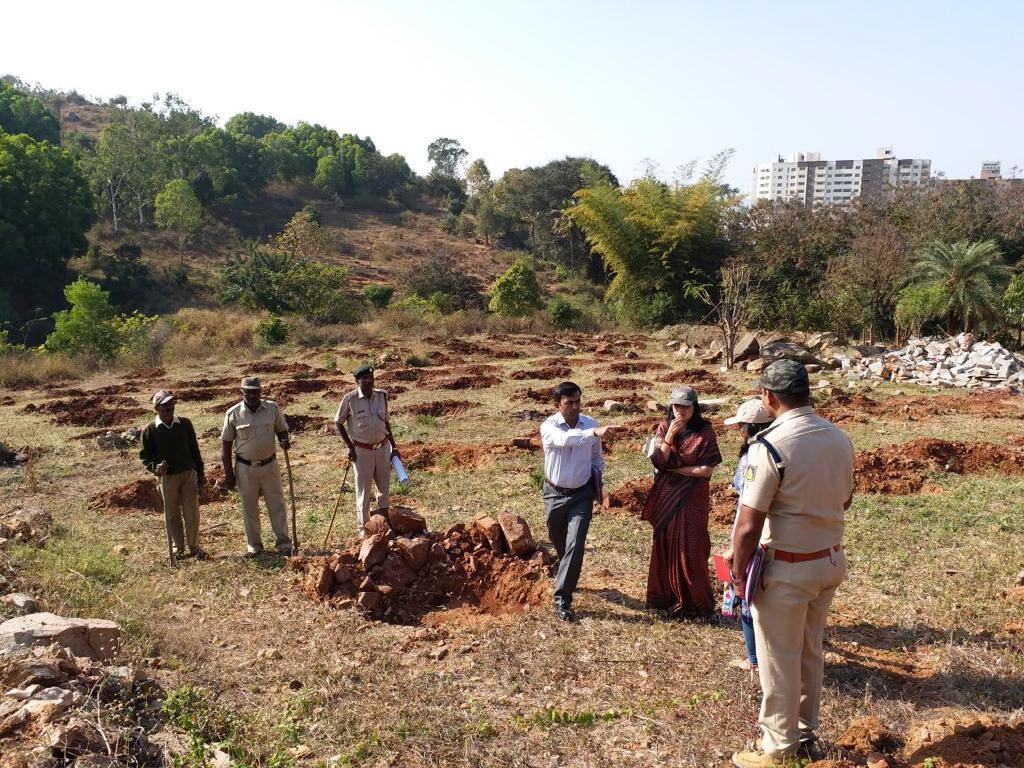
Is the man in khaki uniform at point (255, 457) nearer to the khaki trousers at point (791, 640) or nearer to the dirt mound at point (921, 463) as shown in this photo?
the khaki trousers at point (791, 640)

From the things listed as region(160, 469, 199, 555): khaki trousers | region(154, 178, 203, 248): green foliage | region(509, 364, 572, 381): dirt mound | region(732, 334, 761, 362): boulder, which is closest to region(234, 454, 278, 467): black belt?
region(160, 469, 199, 555): khaki trousers

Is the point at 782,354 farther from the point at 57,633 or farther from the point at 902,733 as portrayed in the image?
the point at 57,633

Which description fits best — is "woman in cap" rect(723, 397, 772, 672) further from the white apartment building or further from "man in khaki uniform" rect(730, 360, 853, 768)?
the white apartment building

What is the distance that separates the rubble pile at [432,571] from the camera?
529cm

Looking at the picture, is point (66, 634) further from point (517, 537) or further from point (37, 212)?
point (37, 212)

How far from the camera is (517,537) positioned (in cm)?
561

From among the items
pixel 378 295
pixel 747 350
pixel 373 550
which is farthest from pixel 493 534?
pixel 378 295

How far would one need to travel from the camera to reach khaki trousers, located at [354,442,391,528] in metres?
6.44

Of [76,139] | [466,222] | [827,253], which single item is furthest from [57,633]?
[76,139]

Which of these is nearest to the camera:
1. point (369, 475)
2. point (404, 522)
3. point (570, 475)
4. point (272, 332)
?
point (570, 475)

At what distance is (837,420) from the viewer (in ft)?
38.5

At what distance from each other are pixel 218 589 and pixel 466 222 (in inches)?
1996

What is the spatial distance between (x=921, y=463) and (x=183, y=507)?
7866 millimetres

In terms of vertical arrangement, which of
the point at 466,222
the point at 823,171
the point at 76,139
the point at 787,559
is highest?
the point at 823,171
